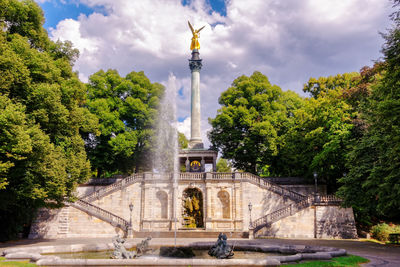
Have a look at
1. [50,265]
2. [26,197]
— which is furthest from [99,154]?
[50,265]

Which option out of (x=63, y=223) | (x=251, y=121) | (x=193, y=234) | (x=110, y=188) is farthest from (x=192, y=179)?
(x=63, y=223)

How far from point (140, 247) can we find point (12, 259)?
5.05m

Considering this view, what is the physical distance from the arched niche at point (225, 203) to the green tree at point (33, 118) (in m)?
13.5

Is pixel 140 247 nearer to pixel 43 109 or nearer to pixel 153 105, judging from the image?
pixel 43 109

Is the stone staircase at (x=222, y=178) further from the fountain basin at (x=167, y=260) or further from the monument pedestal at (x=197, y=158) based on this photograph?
the fountain basin at (x=167, y=260)

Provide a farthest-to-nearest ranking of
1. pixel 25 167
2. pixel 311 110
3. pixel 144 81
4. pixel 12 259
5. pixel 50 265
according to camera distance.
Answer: pixel 144 81 < pixel 311 110 < pixel 25 167 < pixel 12 259 < pixel 50 265

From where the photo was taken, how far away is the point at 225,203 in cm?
3231

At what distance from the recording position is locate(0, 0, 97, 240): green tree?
16805 millimetres

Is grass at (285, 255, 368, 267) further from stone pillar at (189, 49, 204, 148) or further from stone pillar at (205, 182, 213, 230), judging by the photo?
stone pillar at (189, 49, 204, 148)

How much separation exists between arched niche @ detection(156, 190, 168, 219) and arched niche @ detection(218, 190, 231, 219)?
207 inches

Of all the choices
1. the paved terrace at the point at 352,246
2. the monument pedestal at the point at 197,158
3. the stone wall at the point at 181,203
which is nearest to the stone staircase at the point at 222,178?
the stone wall at the point at 181,203

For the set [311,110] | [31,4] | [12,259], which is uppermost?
[31,4]

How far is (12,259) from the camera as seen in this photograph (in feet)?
42.0

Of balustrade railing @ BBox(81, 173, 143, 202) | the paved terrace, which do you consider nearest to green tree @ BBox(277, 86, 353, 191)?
the paved terrace
